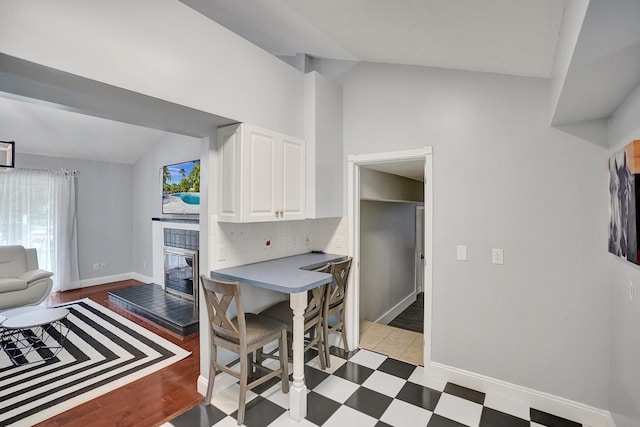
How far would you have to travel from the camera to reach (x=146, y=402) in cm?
236

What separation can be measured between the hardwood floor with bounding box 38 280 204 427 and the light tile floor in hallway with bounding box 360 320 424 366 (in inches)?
67.4

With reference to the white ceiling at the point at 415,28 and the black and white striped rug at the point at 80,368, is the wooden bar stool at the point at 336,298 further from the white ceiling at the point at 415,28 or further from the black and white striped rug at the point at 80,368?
the white ceiling at the point at 415,28

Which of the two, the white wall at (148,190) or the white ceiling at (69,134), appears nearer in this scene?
the white ceiling at (69,134)

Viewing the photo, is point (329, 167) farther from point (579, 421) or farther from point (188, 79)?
point (579, 421)

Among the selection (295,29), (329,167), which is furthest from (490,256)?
(295,29)

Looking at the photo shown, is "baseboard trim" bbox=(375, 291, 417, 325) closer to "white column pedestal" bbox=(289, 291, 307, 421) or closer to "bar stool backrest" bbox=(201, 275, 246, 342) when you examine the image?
"white column pedestal" bbox=(289, 291, 307, 421)

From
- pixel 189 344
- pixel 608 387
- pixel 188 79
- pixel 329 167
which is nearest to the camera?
pixel 188 79

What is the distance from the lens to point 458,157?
2562 millimetres

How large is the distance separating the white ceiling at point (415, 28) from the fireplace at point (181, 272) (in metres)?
3.25

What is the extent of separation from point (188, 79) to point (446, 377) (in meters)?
3.00

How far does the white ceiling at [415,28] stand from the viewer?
1520 mm

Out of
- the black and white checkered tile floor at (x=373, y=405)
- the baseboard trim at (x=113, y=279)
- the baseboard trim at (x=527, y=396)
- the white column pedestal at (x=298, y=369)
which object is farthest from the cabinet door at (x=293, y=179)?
the baseboard trim at (x=113, y=279)

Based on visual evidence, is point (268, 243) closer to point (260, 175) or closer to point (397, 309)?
point (260, 175)

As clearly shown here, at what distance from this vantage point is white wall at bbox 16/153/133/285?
5613mm
